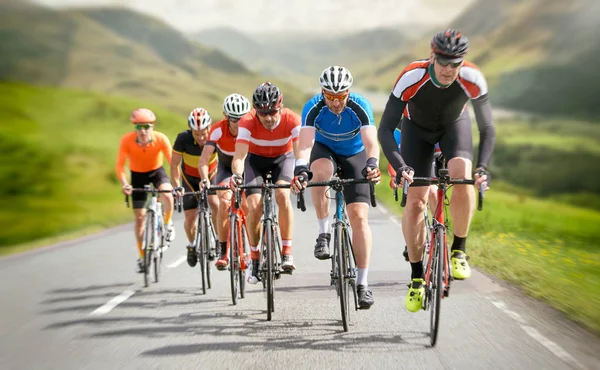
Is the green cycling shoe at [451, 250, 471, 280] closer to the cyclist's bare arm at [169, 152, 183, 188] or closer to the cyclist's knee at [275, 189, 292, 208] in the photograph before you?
the cyclist's knee at [275, 189, 292, 208]

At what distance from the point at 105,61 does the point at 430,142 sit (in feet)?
481

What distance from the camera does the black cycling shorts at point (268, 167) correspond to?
807cm

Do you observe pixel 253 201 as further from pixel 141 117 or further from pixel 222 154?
pixel 141 117

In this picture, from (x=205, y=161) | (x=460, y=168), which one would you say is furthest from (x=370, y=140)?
(x=205, y=161)

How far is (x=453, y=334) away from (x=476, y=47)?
11104cm

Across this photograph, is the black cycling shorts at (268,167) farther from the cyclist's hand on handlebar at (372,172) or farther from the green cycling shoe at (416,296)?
the green cycling shoe at (416,296)

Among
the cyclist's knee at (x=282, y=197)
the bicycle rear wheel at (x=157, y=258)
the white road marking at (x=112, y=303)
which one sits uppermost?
the cyclist's knee at (x=282, y=197)

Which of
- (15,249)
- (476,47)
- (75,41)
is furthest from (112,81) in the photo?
(15,249)

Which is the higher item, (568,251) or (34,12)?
(34,12)

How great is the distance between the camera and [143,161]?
10.1 meters

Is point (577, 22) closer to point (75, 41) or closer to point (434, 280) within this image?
point (434, 280)

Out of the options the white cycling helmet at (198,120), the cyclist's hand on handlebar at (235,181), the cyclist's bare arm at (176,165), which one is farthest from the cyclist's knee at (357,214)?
the cyclist's bare arm at (176,165)

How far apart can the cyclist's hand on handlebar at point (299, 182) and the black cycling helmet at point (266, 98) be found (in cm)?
109

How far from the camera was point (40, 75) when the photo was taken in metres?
112
